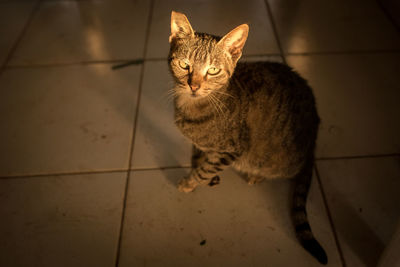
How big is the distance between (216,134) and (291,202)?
1.70 feet

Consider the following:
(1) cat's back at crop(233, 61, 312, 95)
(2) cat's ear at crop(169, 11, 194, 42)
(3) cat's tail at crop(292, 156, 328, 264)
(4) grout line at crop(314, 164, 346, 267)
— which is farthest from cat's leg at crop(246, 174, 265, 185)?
(2) cat's ear at crop(169, 11, 194, 42)

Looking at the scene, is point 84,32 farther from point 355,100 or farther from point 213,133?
point 355,100

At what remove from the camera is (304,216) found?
1.16 m

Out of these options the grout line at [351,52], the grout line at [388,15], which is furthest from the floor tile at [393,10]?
the grout line at [351,52]

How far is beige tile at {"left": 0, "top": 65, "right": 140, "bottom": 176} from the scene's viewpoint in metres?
1.44

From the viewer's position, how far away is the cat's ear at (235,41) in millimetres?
931

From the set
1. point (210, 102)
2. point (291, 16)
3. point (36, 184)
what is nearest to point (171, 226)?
point (210, 102)

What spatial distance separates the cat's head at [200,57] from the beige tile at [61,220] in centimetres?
66

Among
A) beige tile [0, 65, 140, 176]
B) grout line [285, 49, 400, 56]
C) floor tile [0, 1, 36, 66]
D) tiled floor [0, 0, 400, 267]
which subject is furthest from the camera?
floor tile [0, 1, 36, 66]

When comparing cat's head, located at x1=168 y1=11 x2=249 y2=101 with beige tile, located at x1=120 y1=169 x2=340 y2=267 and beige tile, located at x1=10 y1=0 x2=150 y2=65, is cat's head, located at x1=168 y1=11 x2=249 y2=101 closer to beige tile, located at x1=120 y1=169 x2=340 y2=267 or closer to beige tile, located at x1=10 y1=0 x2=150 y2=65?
beige tile, located at x1=120 y1=169 x2=340 y2=267

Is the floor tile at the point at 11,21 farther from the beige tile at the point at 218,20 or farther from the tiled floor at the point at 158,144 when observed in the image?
the beige tile at the point at 218,20

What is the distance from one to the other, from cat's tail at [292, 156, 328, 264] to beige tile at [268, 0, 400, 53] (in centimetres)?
100

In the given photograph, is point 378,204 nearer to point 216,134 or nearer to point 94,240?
point 216,134

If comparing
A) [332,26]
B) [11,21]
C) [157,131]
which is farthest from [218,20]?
[11,21]
